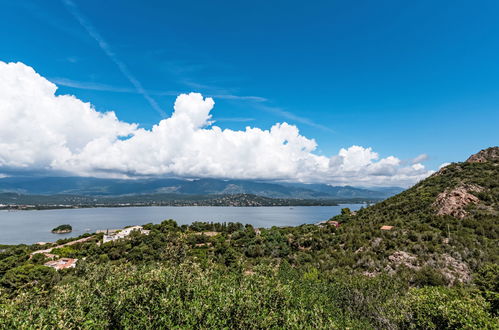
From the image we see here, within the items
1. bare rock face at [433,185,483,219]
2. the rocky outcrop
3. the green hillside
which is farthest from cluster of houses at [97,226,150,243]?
bare rock face at [433,185,483,219]

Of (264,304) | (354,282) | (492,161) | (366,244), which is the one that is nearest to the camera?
(264,304)

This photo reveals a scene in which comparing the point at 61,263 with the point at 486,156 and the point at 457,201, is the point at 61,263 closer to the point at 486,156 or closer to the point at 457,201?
the point at 457,201

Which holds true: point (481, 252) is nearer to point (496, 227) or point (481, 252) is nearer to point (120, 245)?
point (496, 227)

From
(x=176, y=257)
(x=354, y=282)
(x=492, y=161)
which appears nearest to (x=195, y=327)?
(x=354, y=282)

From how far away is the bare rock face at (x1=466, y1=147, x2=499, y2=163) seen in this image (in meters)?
73.6

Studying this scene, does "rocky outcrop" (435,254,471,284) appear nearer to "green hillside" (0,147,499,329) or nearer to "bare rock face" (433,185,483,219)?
"green hillside" (0,147,499,329)

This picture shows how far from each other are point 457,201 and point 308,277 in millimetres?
39400

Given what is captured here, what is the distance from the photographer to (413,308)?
18859 millimetres

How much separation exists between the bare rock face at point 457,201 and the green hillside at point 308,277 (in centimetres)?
18

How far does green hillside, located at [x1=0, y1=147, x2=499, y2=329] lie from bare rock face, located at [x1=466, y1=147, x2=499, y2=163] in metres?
0.37

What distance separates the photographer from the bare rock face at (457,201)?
4762 cm

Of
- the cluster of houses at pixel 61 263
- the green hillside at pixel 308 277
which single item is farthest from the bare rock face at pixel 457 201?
the cluster of houses at pixel 61 263

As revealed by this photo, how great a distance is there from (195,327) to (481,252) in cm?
3949

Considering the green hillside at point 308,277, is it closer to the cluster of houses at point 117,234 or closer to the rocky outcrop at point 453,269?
the rocky outcrop at point 453,269
